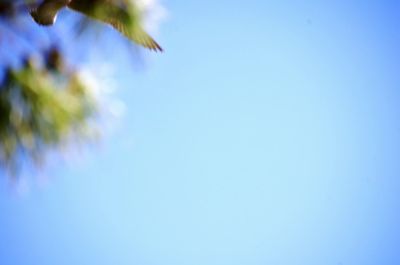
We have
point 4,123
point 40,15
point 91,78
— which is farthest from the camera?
point 40,15

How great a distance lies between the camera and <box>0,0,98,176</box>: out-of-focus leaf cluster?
1773 millimetres

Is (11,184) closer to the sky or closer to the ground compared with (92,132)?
closer to the ground

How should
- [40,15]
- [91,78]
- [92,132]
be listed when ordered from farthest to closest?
[40,15]
[91,78]
[92,132]

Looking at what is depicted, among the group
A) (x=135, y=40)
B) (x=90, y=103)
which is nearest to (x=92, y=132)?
(x=90, y=103)

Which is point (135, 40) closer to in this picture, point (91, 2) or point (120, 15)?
point (120, 15)

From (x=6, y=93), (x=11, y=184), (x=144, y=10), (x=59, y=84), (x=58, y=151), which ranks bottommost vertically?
(x=11, y=184)

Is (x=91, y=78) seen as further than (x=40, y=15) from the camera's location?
No

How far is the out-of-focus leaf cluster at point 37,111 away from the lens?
1.77 metres

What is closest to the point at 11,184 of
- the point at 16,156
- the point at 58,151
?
the point at 16,156

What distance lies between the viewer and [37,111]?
1781mm

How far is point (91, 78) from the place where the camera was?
201cm

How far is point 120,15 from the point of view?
2203mm

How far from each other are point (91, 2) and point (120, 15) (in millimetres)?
205

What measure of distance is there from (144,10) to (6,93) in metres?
0.93
